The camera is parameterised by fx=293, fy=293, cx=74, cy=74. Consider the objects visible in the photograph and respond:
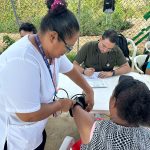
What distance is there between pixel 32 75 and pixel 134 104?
505 millimetres

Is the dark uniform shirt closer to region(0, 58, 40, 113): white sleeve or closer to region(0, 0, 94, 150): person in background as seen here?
region(0, 0, 94, 150): person in background

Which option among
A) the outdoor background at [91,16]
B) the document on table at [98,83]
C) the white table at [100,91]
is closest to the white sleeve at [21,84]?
the white table at [100,91]

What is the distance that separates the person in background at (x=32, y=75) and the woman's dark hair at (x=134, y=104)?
0.35 meters

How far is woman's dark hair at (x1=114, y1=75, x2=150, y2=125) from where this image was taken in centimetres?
140

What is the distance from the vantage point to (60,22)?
54.1 inches

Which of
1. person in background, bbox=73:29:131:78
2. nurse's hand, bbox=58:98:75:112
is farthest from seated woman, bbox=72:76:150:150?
person in background, bbox=73:29:131:78

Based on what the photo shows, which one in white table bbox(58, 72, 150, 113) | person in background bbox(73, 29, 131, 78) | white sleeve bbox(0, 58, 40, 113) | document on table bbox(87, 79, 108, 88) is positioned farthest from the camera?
person in background bbox(73, 29, 131, 78)

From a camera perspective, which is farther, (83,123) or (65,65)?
(65,65)

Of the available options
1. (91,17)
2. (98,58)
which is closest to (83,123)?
(98,58)

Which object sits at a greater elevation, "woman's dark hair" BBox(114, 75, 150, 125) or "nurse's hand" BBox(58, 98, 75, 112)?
"woman's dark hair" BBox(114, 75, 150, 125)

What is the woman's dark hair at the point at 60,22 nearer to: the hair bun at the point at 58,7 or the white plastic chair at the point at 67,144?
the hair bun at the point at 58,7

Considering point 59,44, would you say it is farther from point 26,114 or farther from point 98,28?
point 98,28

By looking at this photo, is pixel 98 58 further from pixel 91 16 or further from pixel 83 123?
pixel 91 16

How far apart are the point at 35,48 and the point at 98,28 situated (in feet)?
16.0
